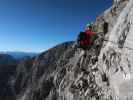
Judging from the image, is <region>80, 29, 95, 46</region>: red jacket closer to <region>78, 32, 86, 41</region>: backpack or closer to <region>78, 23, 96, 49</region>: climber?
<region>78, 23, 96, 49</region>: climber

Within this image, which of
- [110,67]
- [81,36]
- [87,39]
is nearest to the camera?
[110,67]

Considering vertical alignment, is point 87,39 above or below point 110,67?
above

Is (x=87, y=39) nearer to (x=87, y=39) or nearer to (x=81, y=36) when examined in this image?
(x=87, y=39)

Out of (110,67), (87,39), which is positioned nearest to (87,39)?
(87,39)

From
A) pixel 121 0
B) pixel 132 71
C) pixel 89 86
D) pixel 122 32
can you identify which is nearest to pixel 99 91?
pixel 89 86

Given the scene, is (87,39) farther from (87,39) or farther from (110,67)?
(110,67)

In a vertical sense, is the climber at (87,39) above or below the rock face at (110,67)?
above

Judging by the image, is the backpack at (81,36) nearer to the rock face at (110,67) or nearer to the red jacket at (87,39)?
the red jacket at (87,39)

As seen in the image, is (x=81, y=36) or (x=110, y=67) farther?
(x=81, y=36)

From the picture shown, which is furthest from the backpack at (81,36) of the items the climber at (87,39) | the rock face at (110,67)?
the rock face at (110,67)

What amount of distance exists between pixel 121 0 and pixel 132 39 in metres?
20.8

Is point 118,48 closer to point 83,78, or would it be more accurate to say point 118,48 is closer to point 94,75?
point 94,75

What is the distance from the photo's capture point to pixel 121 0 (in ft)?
135

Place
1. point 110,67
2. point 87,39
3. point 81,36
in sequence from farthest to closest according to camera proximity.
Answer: point 87,39, point 81,36, point 110,67
